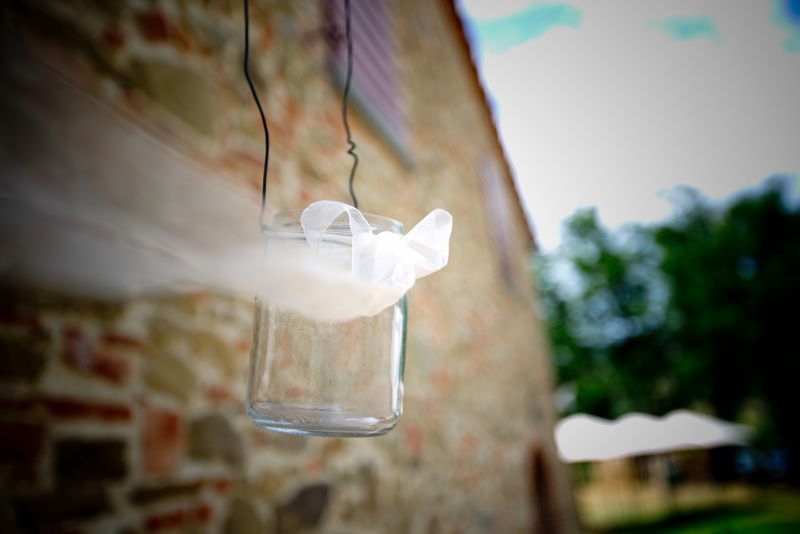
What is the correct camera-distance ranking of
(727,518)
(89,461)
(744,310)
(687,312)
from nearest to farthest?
(89,461)
(727,518)
(744,310)
(687,312)

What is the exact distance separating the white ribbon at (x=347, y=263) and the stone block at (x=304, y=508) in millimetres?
1063

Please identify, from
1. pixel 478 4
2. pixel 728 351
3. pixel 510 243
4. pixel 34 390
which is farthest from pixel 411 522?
pixel 728 351

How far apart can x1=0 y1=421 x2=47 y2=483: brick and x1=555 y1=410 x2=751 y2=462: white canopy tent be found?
25.4 feet

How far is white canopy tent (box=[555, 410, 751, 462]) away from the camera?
25.6 feet

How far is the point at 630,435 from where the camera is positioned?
809 centimetres

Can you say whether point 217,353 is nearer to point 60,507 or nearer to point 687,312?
point 60,507

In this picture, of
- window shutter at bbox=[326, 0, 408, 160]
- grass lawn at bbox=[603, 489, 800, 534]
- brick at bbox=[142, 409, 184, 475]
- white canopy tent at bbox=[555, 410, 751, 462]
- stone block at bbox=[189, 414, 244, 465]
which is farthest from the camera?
grass lawn at bbox=[603, 489, 800, 534]

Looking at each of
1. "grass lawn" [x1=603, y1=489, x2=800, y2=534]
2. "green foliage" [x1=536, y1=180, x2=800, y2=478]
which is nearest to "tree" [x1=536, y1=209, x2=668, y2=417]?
"green foliage" [x1=536, y1=180, x2=800, y2=478]

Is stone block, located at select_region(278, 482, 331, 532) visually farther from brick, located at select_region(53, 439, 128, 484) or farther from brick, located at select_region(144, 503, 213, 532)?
brick, located at select_region(53, 439, 128, 484)

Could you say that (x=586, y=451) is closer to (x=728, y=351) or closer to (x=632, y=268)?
(x=728, y=351)

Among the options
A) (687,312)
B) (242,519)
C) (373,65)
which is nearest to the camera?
(242,519)

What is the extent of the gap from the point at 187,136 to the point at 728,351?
55.7 ft

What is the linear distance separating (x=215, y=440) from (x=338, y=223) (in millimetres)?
960

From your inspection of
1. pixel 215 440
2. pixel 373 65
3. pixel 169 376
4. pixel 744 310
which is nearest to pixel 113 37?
pixel 169 376
